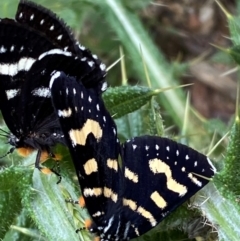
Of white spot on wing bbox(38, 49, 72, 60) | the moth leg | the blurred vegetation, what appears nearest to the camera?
the blurred vegetation

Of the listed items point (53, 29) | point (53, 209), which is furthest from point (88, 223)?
point (53, 29)

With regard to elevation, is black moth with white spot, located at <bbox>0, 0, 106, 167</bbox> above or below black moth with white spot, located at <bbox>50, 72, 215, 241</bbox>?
above

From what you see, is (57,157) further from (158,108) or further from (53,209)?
(158,108)

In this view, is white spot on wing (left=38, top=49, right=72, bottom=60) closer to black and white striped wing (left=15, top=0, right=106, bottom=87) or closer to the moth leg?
black and white striped wing (left=15, top=0, right=106, bottom=87)

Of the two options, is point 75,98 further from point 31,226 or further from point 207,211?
point 31,226

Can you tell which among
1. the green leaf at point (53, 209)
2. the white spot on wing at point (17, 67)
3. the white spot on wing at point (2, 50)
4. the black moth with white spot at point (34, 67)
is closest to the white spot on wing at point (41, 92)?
the black moth with white spot at point (34, 67)

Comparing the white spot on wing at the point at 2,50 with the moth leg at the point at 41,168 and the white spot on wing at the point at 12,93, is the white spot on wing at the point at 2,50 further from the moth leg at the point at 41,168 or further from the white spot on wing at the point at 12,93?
the moth leg at the point at 41,168

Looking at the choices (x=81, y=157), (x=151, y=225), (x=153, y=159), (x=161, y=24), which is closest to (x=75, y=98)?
(x=81, y=157)

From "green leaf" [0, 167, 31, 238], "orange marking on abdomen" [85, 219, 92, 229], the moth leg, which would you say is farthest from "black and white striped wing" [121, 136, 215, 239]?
"green leaf" [0, 167, 31, 238]
